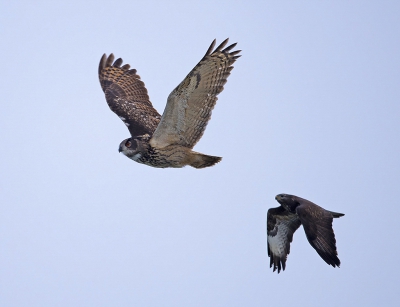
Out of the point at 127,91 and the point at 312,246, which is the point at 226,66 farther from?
the point at 127,91

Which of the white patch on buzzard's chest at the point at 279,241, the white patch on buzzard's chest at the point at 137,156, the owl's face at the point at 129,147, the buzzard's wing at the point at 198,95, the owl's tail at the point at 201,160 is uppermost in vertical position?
the buzzard's wing at the point at 198,95

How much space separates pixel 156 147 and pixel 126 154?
478 millimetres

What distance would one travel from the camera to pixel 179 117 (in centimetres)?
955

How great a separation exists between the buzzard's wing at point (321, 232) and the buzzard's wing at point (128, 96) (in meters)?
2.94

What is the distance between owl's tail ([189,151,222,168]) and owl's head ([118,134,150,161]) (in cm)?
71

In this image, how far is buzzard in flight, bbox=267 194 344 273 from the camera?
9164 millimetres

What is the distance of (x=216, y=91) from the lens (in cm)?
934

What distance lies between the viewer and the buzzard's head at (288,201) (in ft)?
33.2

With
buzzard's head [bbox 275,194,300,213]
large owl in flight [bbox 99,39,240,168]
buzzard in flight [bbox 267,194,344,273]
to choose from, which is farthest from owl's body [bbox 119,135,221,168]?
buzzard in flight [bbox 267,194,344,273]

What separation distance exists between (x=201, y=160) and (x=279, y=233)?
1.97m

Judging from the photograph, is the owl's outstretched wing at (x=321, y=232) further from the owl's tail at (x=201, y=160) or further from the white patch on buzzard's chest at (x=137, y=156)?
the white patch on buzzard's chest at (x=137, y=156)

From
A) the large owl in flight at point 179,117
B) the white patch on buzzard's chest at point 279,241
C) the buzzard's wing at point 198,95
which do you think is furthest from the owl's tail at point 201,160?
the white patch on buzzard's chest at point 279,241

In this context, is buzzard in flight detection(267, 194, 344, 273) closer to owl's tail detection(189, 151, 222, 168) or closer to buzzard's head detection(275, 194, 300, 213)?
buzzard's head detection(275, 194, 300, 213)

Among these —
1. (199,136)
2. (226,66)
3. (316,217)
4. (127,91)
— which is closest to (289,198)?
(316,217)
